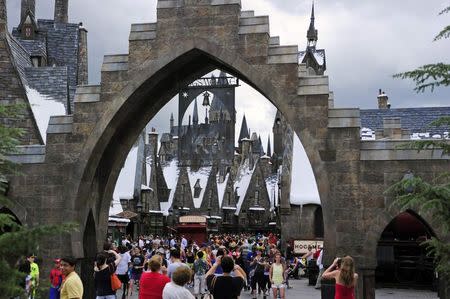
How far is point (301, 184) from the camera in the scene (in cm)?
3077

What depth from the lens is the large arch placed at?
581 inches

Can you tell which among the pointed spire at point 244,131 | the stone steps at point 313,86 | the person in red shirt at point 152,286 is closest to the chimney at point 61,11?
the stone steps at point 313,86

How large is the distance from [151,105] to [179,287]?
10.6 m

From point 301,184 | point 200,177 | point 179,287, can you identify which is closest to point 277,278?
point 179,287

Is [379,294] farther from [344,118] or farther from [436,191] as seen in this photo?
[436,191]

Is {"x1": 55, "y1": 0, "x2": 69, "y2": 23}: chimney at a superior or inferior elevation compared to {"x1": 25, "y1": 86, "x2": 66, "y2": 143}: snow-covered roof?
superior

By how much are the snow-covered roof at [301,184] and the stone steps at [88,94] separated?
1388 centimetres

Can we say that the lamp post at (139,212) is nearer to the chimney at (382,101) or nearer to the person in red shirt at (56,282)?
the chimney at (382,101)

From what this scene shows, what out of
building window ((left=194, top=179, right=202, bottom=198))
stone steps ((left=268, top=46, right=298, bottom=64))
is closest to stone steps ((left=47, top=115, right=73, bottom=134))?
stone steps ((left=268, top=46, right=298, bottom=64))

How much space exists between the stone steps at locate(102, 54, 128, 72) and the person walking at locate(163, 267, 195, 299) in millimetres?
9267

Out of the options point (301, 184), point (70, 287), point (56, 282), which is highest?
point (301, 184)

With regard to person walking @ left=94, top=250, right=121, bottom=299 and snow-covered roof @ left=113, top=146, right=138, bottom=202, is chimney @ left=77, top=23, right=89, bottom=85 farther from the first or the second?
person walking @ left=94, top=250, right=121, bottom=299

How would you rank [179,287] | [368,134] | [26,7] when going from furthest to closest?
[26,7]
[368,134]
[179,287]

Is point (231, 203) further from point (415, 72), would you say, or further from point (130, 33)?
point (415, 72)
